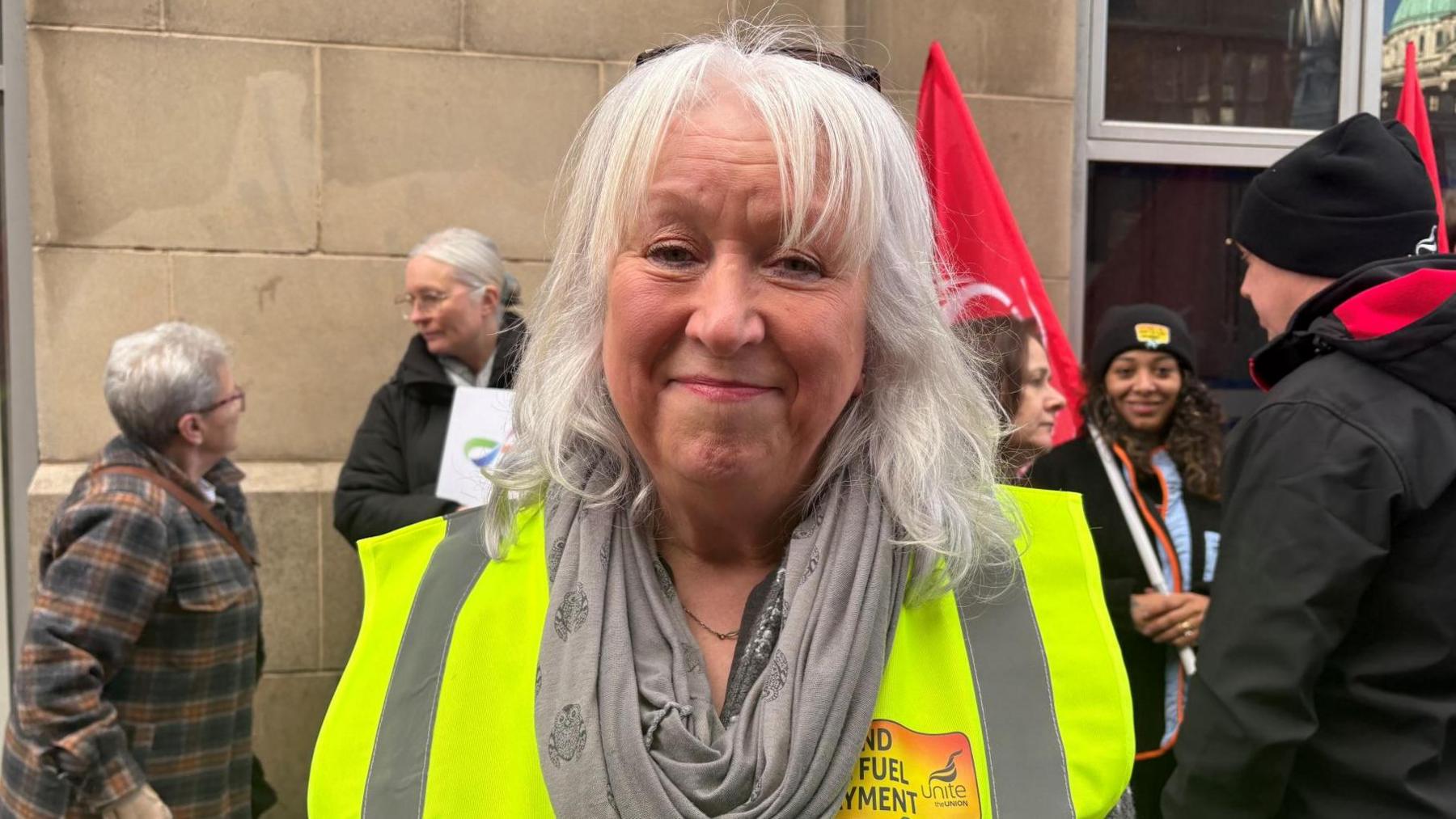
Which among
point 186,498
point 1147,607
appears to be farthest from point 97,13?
point 1147,607

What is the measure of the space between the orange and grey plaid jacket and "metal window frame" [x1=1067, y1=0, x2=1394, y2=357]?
129 inches

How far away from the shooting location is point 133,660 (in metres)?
3.25

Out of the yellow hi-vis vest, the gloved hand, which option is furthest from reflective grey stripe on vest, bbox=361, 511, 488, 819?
the gloved hand

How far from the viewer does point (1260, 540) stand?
2.22 metres

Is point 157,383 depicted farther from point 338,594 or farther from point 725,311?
point 725,311

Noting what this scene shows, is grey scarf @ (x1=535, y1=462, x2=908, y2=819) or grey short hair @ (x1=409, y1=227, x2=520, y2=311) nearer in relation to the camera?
grey scarf @ (x1=535, y1=462, x2=908, y2=819)

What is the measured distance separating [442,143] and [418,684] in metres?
3.34

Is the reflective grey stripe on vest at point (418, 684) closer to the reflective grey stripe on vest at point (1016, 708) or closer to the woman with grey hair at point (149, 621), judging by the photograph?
the reflective grey stripe on vest at point (1016, 708)

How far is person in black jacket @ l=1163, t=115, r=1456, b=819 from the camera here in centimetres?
211

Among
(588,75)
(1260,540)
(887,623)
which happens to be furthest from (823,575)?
(588,75)

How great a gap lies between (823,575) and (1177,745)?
1179mm

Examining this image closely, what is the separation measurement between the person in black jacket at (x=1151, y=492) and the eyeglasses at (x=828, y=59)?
220cm

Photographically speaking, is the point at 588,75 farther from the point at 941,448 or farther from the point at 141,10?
the point at 941,448

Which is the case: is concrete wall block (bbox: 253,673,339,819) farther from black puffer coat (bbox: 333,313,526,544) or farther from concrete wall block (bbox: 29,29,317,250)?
concrete wall block (bbox: 29,29,317,250)
